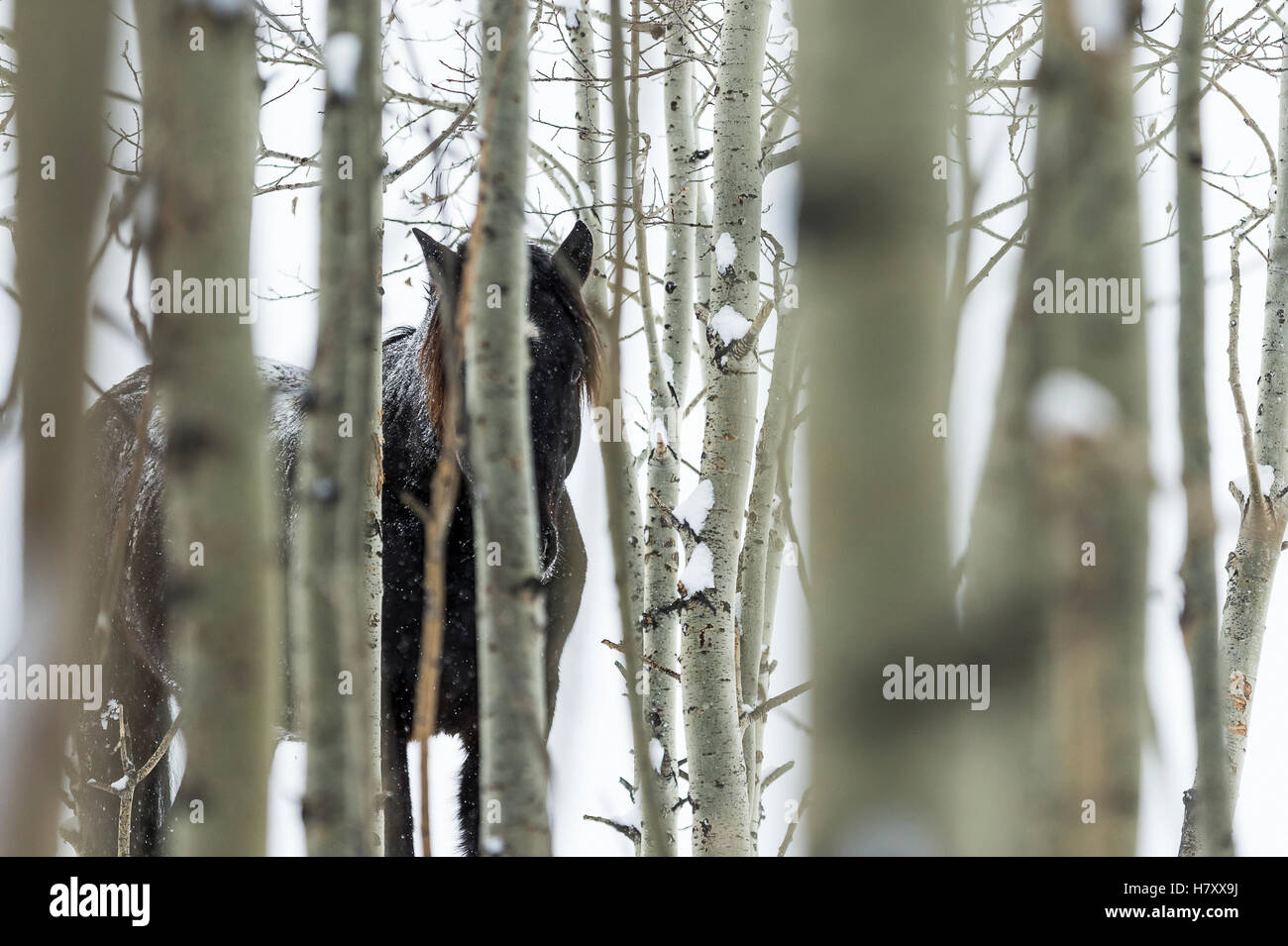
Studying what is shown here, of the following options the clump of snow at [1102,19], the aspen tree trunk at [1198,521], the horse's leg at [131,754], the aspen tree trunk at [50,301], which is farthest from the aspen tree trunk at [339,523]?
the horse's leg at [131,754]

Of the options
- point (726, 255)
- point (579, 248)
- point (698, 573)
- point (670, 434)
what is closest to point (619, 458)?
point (698, 573)

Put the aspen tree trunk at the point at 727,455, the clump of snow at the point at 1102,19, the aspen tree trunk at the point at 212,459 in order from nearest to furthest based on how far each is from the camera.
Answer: the aspen tree trunk at the point at 212,459, the clump of snow at the point at 1102,19, the aspen tree trunk at the point at 727,455

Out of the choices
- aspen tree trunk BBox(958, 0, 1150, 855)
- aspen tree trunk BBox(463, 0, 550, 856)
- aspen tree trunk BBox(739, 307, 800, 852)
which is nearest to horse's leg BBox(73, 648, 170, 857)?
aspen tree trunk BBox(739, 307, 800, 852)

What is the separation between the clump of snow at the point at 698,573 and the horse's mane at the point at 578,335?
107 centimetres

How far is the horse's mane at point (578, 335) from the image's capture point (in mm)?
3000

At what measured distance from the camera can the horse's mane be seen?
300 cm

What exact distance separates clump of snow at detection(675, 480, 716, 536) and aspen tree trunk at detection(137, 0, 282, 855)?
1.28 m

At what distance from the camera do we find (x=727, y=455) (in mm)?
2143

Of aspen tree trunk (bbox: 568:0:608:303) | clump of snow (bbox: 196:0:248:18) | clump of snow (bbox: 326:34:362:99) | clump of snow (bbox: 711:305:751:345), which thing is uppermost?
aspen tree trunk (bbox: 568:0:608:303)

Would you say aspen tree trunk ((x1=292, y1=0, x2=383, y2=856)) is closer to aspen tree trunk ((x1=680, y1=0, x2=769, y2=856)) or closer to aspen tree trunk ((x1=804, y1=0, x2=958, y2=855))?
aspen tree trunk ((x1=804, y1=0, x2=958, y2=855))

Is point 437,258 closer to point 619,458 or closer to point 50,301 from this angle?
point 50,301

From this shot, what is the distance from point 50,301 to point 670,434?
193cm

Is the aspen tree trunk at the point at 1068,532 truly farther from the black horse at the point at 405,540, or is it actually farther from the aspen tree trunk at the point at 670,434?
the black horse at the point at 405,540
